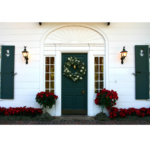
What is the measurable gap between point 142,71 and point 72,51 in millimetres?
2556

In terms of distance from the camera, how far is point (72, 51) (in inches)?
162

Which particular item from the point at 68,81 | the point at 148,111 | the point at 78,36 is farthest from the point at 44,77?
the point at 148,111

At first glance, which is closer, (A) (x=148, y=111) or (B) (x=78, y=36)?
(A) (x=148, y=111)

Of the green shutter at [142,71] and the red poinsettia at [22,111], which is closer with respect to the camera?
the red poinsettia at [22,111]

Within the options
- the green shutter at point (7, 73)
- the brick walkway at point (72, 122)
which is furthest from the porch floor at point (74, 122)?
the green shutter at point (7, 73)

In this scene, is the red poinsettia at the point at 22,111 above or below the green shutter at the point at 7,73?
below

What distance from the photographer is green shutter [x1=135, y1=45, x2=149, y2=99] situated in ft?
13.3

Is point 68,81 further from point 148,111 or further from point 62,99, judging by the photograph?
point 148,111

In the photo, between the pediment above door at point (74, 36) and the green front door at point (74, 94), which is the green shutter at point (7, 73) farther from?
the green front door at point (74, 94)

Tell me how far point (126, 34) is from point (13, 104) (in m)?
4.69

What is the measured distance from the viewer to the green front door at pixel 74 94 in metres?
4.18

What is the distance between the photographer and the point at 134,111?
12.9 feet

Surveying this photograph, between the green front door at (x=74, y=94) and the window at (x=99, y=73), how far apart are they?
0.39 m

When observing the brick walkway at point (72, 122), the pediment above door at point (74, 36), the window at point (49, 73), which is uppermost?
the pediment above door at point (74, 36)
